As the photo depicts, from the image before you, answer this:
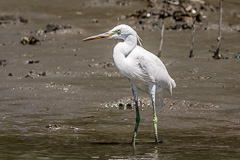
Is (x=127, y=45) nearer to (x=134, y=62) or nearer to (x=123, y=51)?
(x=123, y=51)

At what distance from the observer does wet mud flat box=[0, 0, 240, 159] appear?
753cm

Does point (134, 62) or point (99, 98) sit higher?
point (134, 62)

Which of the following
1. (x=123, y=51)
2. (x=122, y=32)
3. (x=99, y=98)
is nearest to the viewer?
(x=123, y=51)

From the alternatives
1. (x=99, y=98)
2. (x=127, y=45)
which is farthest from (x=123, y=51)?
(x=99, y=98)

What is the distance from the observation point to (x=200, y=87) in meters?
10.9

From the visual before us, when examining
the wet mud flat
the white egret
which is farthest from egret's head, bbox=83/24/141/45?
the wet mud flat

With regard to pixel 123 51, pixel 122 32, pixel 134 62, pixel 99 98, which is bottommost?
pixel 99 98

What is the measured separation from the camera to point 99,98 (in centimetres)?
1016

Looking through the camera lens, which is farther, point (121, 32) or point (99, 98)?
point (99, 98)

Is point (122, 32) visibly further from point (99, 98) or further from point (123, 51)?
point (99, 98)

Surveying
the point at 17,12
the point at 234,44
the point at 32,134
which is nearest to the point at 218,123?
the point at 32,134

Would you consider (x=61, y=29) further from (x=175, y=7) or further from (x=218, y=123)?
(x=218, y=123)

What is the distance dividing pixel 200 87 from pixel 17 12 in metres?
8.44

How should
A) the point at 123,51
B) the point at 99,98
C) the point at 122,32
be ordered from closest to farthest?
the point at 123,51 → the point at 122,32 → the point at 99,98
